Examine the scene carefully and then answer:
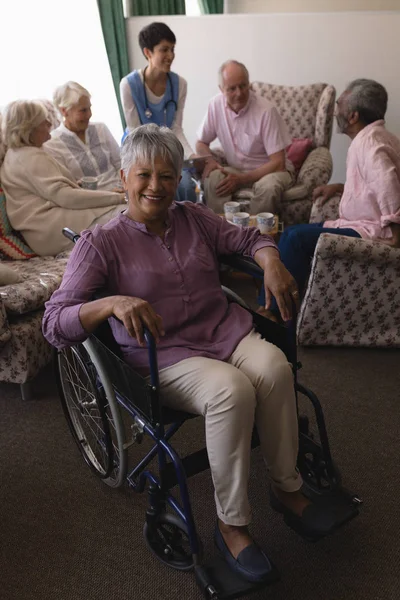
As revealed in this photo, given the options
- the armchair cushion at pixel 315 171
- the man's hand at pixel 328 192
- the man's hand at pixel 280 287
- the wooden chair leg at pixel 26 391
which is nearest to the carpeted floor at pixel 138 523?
the wooden chair leg at pixel 26 391

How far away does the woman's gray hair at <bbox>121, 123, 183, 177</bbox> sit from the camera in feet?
4.95

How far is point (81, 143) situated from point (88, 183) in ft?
0.98

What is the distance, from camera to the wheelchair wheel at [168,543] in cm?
148

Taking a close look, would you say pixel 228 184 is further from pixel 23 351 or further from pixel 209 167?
pixel 23 351

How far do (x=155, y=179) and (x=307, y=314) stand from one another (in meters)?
1.10

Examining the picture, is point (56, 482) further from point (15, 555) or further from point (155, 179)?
point (155, 179)

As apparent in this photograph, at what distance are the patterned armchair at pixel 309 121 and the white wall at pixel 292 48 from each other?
57 centimetres

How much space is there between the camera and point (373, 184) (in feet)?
7.50

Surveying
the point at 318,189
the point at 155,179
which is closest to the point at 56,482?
the point at 155,179

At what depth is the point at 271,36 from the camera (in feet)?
13.5

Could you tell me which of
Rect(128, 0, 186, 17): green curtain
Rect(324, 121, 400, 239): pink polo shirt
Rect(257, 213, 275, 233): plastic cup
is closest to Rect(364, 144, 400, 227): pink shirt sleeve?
Rect(324, 121, 400, 239): pink polo shirt

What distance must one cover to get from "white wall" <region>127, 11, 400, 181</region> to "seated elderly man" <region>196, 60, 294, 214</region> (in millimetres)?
1146

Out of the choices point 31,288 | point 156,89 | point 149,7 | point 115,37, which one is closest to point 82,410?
point 31,288

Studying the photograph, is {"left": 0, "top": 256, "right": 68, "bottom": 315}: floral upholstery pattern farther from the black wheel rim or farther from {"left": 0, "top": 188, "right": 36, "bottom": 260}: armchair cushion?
the black wheel rim
